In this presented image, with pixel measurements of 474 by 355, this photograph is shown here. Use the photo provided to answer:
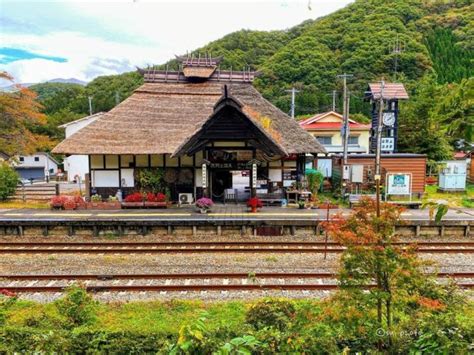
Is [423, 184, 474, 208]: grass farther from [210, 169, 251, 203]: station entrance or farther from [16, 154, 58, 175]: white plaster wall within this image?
[16, 154, 58, 175]: white plaster wall

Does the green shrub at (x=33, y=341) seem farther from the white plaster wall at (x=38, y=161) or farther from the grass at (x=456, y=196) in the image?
the white plaster wall at (x=38, y=161)

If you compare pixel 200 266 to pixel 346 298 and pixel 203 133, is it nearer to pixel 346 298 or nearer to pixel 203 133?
pixel 346 298

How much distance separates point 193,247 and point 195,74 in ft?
51.4

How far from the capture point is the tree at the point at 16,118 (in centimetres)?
2416

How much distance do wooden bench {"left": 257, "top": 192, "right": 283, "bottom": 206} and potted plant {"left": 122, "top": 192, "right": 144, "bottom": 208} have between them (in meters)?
6.41

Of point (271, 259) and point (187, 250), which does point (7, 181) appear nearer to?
point (187, 250)

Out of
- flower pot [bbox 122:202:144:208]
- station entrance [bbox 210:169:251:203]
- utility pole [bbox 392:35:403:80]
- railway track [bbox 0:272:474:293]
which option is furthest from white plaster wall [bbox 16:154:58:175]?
utility pole [bbox 392:35:403:80]

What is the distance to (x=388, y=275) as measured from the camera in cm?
525

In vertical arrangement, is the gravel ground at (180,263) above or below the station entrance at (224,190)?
below

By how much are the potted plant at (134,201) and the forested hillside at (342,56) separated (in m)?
32.9

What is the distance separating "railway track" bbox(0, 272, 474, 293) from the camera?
31.5ft

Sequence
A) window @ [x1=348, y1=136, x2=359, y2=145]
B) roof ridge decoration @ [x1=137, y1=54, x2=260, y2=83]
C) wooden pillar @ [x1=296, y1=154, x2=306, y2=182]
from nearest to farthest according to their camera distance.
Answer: wooden pillar @ [x1=296, y1=154, x2=306, y2=182] < roof ridge decoration @ [x1=137, y1=54, x2=260, y2=83] < window @ [x1=348, y1=136, x2=359, y2=145]

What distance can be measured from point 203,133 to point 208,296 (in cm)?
1065

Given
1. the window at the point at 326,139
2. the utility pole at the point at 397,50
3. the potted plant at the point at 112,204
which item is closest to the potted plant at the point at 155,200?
the potted plant at the point at 112,204
